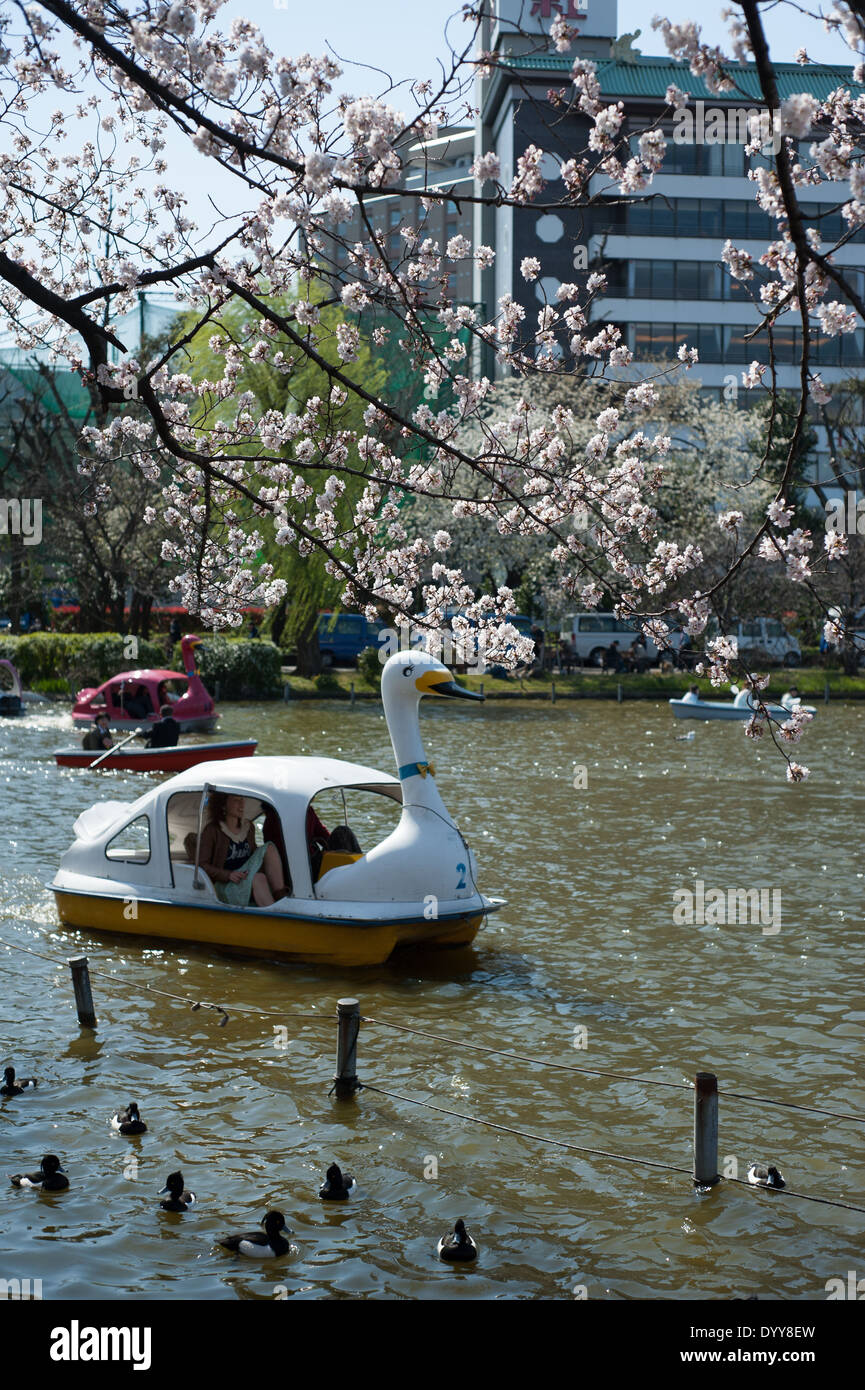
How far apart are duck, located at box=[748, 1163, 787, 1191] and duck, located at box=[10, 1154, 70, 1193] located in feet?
13.0

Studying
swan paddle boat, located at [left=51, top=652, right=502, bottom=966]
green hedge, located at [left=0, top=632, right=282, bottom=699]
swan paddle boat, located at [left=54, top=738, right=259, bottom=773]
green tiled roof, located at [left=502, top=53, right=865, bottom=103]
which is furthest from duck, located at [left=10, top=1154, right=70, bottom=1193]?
green tiled roof, located at [left=502, top=53, right=865, bottom=103]

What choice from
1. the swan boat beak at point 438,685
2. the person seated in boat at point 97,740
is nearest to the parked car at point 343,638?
the person seated in boat at point 97,740

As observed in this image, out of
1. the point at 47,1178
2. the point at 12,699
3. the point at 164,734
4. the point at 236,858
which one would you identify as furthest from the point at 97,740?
the point at 47,1178

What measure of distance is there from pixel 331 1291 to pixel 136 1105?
Answer: 2579 mm

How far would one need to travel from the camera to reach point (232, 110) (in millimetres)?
6715

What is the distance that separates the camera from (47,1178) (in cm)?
807

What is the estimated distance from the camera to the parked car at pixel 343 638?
49.2 m

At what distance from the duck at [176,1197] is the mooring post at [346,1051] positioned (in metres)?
1.62

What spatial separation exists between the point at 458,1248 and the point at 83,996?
15.7 ft

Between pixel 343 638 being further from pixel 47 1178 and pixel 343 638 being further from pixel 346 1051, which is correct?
pixel 47 1178

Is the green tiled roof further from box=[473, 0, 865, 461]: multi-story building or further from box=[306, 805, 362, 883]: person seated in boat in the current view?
box=[306, 805, 362, 883]: person seated in boat

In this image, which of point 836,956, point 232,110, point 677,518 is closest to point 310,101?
point 232,110

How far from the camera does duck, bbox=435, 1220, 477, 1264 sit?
725cm

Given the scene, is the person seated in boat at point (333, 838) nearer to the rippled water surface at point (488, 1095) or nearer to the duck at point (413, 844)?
the duck at point (413, 844)
